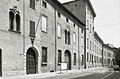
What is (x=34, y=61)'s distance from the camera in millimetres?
22656

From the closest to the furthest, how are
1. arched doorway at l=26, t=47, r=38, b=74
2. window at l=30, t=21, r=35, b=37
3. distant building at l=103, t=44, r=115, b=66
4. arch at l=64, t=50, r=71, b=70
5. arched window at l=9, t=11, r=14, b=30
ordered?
1. arched window at l=9, t=11, r=14, b=30
2. arched doorway at l=26, t=47, r=38, b=74
3. window at l=30, t=21, r=35, b=37
4. arch at l=64, t=50, r=71, b=70
5. distant building at l=103, t=44, r=115, b=66

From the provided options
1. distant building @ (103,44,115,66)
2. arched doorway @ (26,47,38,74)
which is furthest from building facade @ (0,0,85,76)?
distant building @ (103,44,115,66)

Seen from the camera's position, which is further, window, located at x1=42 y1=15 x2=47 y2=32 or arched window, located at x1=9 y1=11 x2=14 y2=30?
window, located at x1=42 y1=15 x2=47 y2=32

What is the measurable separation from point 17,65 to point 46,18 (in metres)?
8.73

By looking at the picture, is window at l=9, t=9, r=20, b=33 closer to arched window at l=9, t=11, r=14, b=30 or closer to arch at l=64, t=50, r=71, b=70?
arched window at l=9, t=11, r=14, b=30

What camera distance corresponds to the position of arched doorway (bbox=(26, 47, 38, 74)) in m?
21.3

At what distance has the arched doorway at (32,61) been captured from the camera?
21.3m

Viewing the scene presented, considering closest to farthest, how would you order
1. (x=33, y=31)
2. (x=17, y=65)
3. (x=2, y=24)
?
(x=2, y=24)
(x=17, y=65)
(x=33, y=31)

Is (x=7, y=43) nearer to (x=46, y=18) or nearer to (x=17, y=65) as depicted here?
(x=17, y=65)

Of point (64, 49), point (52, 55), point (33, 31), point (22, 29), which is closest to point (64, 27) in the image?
point (64, 49)

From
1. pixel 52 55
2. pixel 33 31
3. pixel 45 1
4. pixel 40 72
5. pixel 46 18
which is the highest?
pixel 45 1

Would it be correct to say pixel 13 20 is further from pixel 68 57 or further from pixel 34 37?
pixel 68 57

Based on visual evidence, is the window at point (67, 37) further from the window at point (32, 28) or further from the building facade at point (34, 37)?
the window at point (32, 28)

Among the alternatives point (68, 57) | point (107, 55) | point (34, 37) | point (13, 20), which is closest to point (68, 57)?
point (68, 57)
